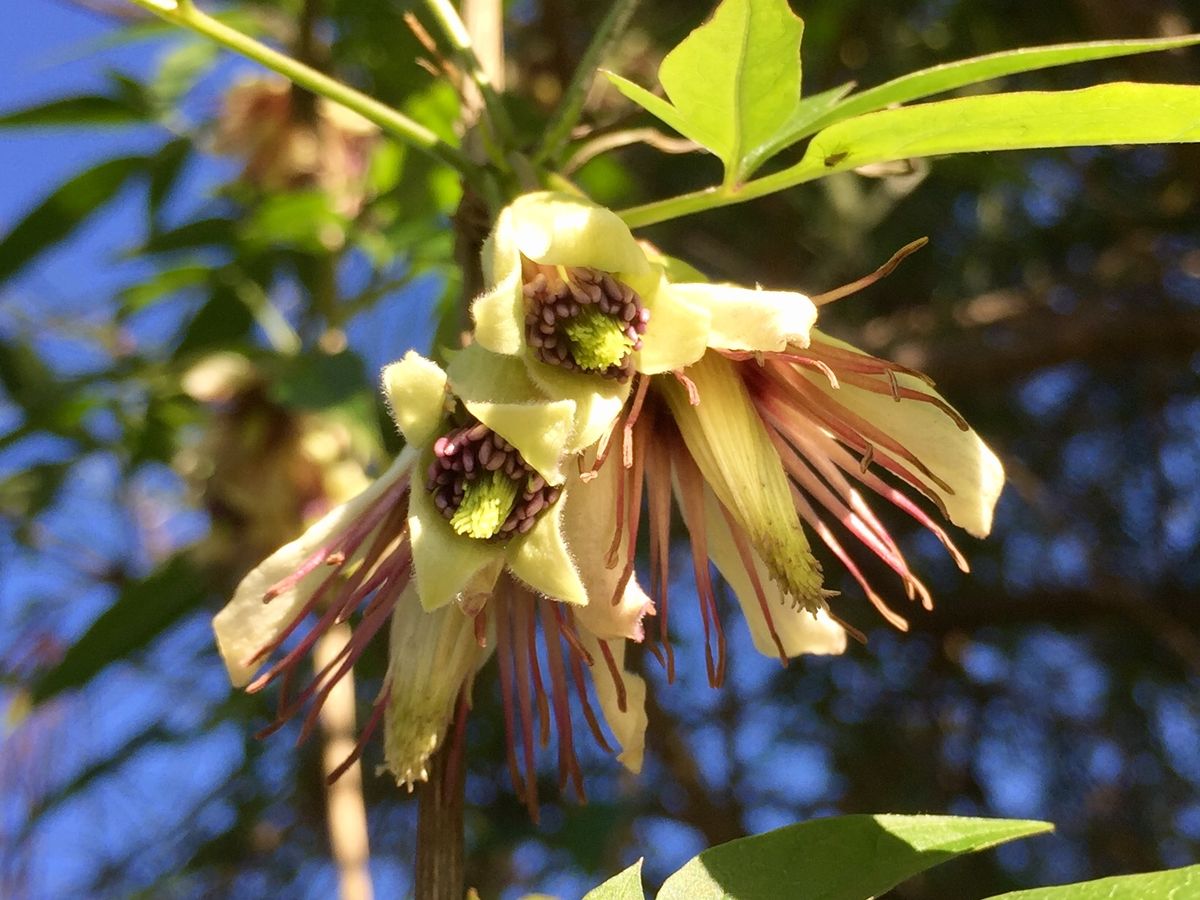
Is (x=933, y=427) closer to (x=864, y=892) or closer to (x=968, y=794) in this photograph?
(x=864, y=892)

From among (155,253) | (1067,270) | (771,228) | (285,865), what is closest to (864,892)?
(155,253)

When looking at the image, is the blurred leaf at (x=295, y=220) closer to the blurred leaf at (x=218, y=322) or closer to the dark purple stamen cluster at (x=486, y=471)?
the blurred leaf at (x=218, y=322)

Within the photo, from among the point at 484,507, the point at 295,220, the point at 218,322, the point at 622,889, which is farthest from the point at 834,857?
the point at 218,322

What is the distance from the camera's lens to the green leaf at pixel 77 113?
3.42 feet

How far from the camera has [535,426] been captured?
424 millimetres

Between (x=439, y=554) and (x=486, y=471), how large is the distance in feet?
0.12

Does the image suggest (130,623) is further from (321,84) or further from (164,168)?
(321,84)

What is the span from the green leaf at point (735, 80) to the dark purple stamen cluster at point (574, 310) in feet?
0.23

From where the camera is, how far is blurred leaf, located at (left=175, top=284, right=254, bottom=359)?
112 centimetres

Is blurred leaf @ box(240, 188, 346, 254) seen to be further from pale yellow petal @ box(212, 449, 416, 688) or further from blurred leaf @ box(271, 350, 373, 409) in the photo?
pale yellow petal @ box(212, 449, 416, 688)

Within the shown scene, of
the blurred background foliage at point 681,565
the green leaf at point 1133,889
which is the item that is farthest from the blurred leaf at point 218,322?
the green leaf at point 1133,889

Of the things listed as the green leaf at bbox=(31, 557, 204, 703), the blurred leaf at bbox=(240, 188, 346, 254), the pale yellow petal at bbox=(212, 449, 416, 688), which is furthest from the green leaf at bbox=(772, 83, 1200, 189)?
the green leaf at bbox=(31, 557, 204, 703)

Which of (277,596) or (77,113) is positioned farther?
(77,113)

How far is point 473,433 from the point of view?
17.9 inches
